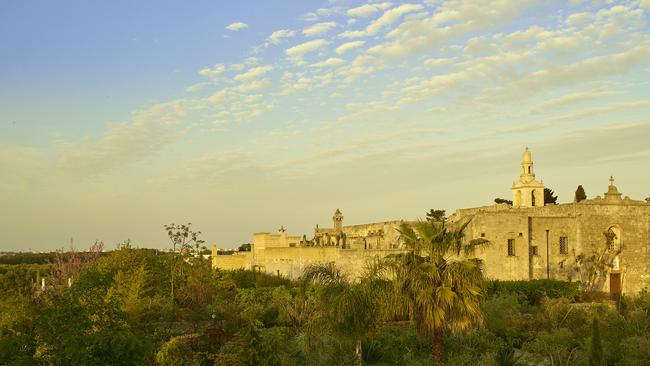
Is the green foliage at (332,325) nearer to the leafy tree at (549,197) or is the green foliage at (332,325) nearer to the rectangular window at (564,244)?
the rectangular window at (564,244)

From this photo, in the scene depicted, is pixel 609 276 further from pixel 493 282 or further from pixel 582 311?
pixel 582 311

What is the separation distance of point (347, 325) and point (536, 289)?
18159mm

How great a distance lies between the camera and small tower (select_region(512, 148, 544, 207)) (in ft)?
154

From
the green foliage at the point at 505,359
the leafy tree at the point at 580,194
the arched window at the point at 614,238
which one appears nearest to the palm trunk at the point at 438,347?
the green foliage at the point at 505,359

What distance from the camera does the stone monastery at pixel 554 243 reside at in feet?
118

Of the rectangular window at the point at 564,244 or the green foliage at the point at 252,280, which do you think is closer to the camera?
the green foliage at the point at 252,280

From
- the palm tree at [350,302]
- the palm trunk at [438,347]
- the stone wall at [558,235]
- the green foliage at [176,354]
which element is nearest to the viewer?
the green foliage at [176,354]

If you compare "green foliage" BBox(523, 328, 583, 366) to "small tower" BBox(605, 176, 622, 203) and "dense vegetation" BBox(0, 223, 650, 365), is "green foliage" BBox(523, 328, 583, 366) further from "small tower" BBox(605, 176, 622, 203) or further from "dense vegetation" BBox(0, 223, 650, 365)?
"small tower" BBox(605, 176, 622, 203)

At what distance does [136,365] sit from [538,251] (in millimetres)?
29267

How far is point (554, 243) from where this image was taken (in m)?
37.3

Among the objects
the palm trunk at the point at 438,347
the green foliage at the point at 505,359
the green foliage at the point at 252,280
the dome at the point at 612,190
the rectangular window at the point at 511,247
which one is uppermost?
the dome at the point at 612,190

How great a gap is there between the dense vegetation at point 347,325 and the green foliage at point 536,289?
3220 millimetres

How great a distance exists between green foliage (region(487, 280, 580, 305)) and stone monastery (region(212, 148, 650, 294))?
3231 mm

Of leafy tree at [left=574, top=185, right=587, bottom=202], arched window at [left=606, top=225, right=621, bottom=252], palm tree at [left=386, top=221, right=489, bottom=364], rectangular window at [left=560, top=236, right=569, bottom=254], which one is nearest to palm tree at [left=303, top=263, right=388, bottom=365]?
palm tree at [left=386, top=221, right=489, bottom=364]
